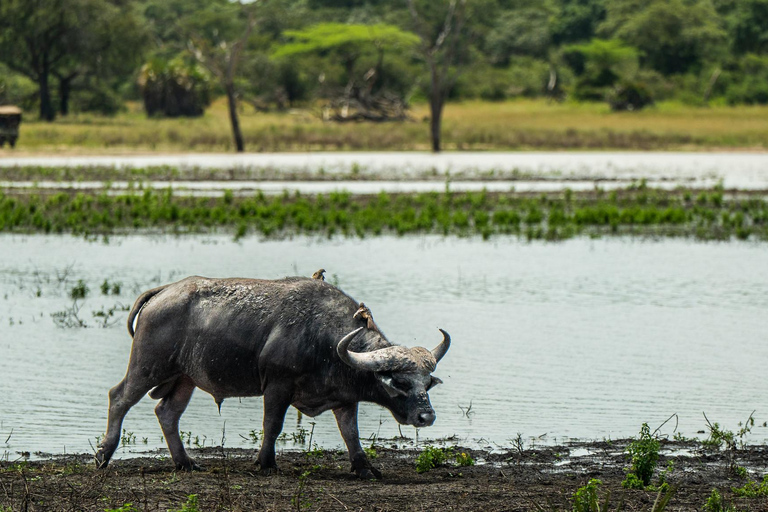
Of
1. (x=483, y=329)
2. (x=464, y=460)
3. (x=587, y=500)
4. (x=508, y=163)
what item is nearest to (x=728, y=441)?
(x=464, y=460)

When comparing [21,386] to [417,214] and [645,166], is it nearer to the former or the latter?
[417,214]

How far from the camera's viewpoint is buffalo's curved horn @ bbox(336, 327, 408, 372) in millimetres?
5961

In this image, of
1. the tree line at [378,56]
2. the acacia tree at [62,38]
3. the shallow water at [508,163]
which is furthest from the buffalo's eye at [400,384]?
the acacia tree at [62,38]

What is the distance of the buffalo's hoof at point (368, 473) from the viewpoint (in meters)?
6.26

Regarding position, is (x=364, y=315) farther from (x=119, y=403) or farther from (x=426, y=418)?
(x=119, y=403)

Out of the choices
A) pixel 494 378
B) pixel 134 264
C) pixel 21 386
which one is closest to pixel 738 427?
pixel 494 378

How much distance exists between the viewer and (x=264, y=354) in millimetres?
6359

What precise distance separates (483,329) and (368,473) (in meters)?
5.18

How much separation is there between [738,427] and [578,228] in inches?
449

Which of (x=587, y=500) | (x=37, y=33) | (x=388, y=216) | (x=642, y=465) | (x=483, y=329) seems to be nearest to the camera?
(x=587, y=500)

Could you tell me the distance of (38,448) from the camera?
716cm

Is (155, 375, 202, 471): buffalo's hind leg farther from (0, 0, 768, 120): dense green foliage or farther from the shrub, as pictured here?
(0, 0, 768, 120): dense green foliage

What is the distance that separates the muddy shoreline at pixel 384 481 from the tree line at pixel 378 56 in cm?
3488

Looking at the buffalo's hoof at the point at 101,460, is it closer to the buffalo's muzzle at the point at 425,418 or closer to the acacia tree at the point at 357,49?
the buffalo's muzzle at the point at 425,418
